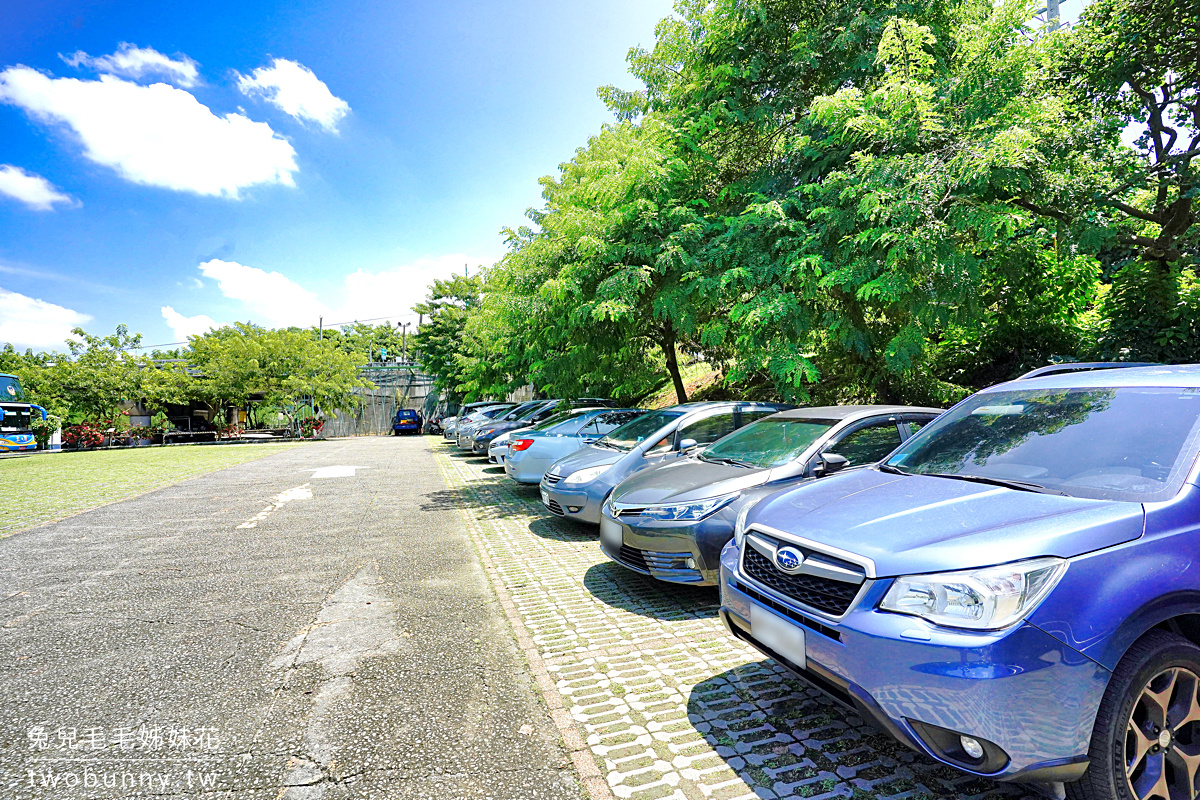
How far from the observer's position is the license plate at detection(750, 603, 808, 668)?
2592 mm

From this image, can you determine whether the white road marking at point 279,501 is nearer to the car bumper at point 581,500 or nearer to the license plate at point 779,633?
the car bumper at point 581,500

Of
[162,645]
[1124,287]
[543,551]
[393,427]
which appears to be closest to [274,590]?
[162,645]

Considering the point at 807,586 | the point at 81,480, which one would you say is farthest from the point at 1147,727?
the point at 81,480

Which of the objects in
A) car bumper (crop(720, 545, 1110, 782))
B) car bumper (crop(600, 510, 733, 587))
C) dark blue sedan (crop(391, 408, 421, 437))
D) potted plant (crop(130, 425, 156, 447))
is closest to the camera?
car bumper (crop(720, 545, 1110, 782))

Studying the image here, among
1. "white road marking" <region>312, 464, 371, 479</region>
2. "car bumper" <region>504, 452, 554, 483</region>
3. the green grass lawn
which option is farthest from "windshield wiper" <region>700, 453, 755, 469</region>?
"white road marking" <region>312, 464, 371, 479</region>

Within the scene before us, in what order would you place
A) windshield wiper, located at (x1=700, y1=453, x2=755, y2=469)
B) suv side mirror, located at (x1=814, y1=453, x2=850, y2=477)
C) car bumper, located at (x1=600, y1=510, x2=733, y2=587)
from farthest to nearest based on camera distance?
windshield wiper, located at (x1=700, y1=453, x2=755, y2=469), suv side mirror, located at (x1=814, y1=453, x2=850, y2=477), car bumper, located at (x1=600, y1=510, x2=733, y2=587)

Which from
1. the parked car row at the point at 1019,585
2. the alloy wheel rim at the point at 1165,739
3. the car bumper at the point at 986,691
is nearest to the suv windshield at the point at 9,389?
the parked car row at the point at 1019,585

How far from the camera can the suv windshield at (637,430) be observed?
7594 millimetres

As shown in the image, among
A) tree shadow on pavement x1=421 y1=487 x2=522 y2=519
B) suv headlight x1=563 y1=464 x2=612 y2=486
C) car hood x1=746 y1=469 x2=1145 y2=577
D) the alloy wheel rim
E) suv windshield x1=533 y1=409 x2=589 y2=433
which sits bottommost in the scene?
tree shadow on pavement x1=421 y1=487 x2=522 y2=519

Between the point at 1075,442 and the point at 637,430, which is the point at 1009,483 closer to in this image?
the point at 1075,442

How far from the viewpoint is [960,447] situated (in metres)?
3.37

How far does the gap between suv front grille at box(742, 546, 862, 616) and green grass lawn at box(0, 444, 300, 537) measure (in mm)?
9880

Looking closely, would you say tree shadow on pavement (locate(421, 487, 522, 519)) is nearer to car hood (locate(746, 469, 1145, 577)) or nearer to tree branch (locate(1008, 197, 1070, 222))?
car hood (locate(746, 469, 1145, 577))

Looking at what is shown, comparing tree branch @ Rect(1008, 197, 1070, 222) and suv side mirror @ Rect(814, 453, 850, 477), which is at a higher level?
tree branch @ Rect(1008, 197, 1070, 222)
